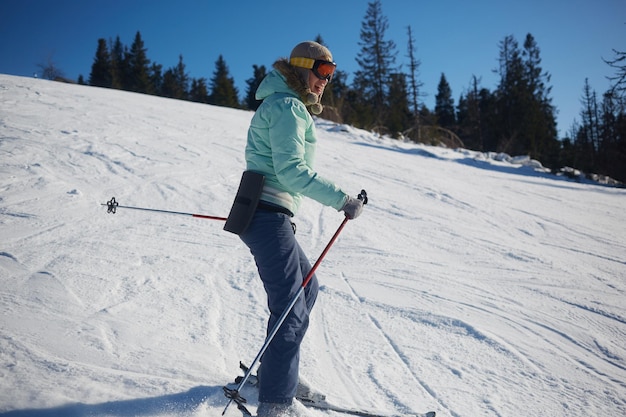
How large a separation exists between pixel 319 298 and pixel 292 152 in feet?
6.70

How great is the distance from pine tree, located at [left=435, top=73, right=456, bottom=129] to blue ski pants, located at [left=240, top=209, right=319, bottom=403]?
158ft

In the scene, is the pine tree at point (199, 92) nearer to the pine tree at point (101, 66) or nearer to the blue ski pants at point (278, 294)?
the pine tree at point (101, 66)

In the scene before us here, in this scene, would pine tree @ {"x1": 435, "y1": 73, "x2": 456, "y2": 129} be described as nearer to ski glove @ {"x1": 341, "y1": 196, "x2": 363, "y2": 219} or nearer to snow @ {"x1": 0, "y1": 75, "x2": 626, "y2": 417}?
snow @ {"x1": 0, "y1": 75, "x2": 626, "y2": 417}

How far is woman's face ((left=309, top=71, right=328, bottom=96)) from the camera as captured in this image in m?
2.06

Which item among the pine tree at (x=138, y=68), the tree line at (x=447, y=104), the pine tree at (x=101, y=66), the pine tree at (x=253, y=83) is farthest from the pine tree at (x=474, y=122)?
the pine tree at (x=101, y=66)

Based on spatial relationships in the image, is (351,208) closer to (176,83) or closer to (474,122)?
(474,122)

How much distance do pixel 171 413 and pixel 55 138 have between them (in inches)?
292

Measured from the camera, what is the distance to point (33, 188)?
5188 millimetres

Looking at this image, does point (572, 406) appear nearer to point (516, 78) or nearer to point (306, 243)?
point (306, 243)

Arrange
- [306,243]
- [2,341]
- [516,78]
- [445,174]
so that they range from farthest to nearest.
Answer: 1. [516,78]
2. [445,174]
3. [306,243]
4. [2,341]

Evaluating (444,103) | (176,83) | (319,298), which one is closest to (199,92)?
(176,83)

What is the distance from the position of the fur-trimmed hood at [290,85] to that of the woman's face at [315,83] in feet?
0.15

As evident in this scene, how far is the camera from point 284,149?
1846mm

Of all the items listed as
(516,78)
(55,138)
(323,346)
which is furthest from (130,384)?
(516,78)
